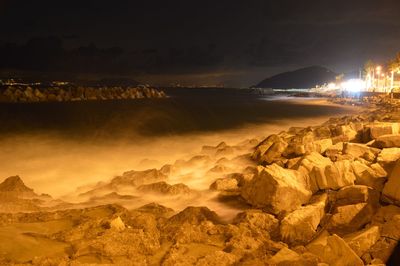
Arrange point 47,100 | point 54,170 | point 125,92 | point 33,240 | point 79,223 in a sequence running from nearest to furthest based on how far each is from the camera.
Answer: point 33,240 < point 79,223 < point 54,170 < point 47,100 < point 125,92

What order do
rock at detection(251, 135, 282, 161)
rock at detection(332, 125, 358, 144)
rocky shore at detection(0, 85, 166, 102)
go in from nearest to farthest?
rock at detection(332, 125, 358, 144) < rock at detection(251, 135, 282, 161) < rocky shore at detection(0, 85, 166, 102)

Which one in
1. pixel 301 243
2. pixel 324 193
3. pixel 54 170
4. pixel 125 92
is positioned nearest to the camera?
pixel 301 243

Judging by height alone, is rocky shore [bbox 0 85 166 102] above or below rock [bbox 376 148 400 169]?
above

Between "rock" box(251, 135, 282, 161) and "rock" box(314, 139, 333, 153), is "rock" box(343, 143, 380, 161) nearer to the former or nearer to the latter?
"rock" box(314, 139, 333, 153)

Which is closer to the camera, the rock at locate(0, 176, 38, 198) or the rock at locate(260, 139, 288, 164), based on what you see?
the rock at locate(0, 176, 38, 198)

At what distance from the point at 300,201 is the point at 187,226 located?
8.31 ft

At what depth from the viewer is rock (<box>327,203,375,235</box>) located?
21.4ft

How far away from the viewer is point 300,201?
7504 mm

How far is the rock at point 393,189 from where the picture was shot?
690cm

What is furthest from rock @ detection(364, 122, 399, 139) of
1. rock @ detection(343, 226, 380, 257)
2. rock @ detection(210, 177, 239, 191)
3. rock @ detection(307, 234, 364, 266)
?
rock @ detection(307, 234, 364, 266)

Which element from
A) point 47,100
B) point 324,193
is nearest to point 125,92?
point 47,100

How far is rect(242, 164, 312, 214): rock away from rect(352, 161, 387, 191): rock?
3.94 ft

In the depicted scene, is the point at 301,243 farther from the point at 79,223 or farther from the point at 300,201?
the point at 79,223

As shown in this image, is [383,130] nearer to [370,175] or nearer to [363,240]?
[370,175]
